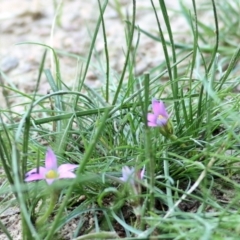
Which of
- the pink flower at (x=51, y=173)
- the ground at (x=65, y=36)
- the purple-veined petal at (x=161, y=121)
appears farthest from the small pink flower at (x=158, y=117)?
the ground at (x=65, y=36)

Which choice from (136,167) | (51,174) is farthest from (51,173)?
(136,167)

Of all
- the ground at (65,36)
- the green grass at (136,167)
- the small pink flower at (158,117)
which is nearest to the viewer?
the green grass at (136,167)

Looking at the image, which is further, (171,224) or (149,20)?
(149,20)

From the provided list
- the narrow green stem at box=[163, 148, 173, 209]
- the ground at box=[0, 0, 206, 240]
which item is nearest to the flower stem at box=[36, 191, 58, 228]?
the narrow green stem at box=[163, 148, 173, 209]

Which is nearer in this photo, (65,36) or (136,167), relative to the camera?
(136,167)

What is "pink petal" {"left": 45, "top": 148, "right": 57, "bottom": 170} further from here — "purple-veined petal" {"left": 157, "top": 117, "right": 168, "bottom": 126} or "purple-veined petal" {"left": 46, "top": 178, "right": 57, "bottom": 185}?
"purple-veined petal" {"left": 157, "top": 117, "right": 168, "bottom": 126}

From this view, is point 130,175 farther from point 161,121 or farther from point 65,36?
point 65,36

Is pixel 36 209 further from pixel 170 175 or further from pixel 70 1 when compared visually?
pixel 70 1

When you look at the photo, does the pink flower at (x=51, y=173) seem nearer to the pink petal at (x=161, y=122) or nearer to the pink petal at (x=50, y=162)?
the pink petal at (x=50, y=162)

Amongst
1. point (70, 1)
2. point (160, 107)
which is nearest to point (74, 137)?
point (160, 107)

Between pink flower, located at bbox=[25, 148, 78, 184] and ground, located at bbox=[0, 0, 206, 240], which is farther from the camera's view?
ground, located at bbox=[0, 0, 206, 240]

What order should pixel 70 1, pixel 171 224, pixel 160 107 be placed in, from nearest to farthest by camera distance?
pixel 171 224, pixel 160 107, pixel 70 1
